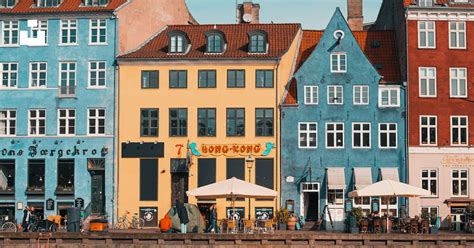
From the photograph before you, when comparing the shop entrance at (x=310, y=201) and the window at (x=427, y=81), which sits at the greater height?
the window at (x=427, y=81)

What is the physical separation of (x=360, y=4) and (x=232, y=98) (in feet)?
42.6

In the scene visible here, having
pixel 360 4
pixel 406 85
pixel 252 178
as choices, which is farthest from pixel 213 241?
pixel 360 4

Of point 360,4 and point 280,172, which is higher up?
point 360,4

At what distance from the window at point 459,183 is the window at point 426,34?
7.75 metres

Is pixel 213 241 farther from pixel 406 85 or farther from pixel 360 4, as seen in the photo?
pixel 360 4

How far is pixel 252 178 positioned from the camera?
202ft

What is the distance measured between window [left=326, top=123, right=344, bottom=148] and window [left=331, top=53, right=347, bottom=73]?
3.26 meters

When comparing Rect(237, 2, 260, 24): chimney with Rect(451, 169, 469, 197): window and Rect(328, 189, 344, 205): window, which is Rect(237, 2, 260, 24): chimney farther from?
Rect(451, 169, 469, 197): window

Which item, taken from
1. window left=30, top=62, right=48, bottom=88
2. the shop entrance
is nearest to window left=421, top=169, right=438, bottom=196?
the shop entrance

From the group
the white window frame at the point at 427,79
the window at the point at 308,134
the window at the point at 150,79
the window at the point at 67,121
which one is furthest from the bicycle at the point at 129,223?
the white window frame at the point at 427,79

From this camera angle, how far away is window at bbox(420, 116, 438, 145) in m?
61.3

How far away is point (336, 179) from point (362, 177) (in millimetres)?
1539

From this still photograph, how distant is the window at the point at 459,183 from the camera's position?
61.0 metres

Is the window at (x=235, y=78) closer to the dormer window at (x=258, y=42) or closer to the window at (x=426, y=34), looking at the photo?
the dormer window at (x=258, y=42)
